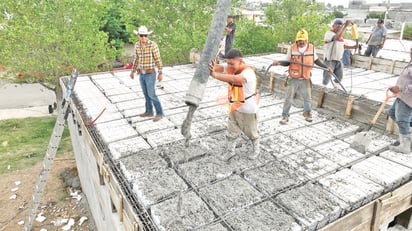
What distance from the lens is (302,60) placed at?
5.82 meters

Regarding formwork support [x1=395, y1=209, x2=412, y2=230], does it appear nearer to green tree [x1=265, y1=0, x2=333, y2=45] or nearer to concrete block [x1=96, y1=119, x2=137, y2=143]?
concrete block [x1=96, y1=119, x2=137, y2=143]

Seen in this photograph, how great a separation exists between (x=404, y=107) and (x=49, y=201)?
10.6m

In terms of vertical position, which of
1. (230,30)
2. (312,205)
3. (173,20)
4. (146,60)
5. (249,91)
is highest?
(173,20)

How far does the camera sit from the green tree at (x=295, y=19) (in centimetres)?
1727

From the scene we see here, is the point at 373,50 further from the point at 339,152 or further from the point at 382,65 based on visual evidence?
the point at 339,152

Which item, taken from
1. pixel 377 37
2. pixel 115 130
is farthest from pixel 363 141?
pixel 377 37

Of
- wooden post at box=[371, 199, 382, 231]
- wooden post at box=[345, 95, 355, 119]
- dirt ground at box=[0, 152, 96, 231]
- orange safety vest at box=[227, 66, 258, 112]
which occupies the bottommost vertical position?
dirt ground at box=[0, 152, 96, 231]

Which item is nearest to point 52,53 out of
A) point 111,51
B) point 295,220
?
point 111,51

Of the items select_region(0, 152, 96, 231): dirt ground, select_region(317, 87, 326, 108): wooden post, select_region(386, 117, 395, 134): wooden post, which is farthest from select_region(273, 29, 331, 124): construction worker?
select_region(0, 152, 96, 231): dirt ground

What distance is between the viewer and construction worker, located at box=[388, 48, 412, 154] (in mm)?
4711

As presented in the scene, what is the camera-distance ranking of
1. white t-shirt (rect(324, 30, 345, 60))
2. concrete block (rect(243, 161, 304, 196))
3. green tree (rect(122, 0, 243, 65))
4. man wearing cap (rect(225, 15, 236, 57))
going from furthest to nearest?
green tree (rect(122, 0, 243, 65)) → man wearing cap (rect(225, 15, 236, 57)) → white t-shirt (rect(324, 30, 345, 60)) → concrete block (rect(243, 161, 304, 196))

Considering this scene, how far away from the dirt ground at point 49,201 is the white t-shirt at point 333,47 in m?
8.48

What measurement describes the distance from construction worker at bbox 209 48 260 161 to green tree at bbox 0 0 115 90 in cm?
1110

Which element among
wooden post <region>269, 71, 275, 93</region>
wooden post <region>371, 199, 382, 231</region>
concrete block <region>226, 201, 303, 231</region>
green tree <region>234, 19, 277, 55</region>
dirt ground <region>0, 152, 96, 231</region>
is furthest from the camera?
green tree <region>234, 19, 277, 55</region>
